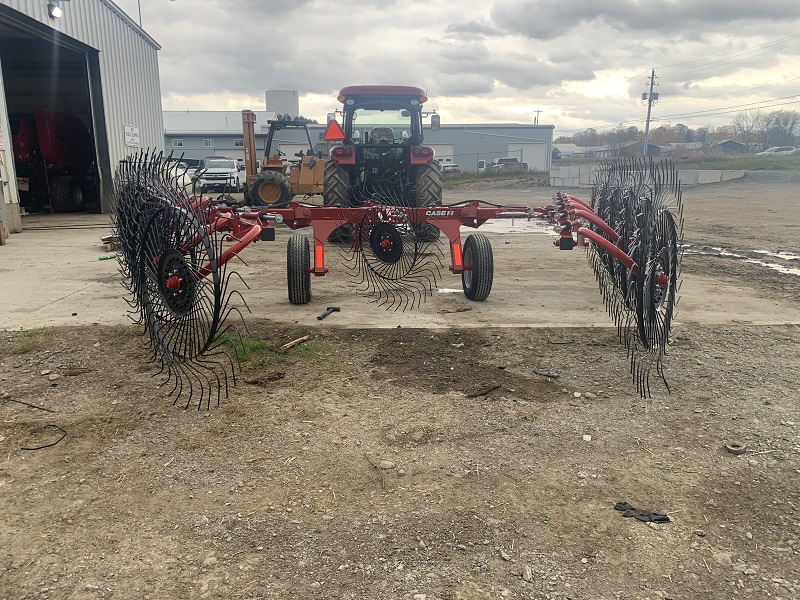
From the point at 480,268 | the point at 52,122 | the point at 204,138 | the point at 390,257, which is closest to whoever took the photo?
the point at 480,268

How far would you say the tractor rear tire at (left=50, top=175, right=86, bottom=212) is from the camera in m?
15.0

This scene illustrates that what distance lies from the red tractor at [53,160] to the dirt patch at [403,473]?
12.3m

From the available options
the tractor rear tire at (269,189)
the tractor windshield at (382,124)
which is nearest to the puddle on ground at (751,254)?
the tractor windshield at (382,124)

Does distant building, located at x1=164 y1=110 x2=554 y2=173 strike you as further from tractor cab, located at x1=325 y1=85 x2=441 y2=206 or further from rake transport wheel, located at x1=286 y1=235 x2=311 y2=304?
rake transport wheel, located at x1=286 y1=235 x2=311 y2=304

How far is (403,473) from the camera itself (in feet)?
9.12

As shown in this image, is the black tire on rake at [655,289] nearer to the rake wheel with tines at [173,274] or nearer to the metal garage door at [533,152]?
the rake wheel with tines at [173,274]

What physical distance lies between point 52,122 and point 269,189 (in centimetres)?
554

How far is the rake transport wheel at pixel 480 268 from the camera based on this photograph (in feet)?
18.9

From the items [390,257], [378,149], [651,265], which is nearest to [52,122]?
[378,149]

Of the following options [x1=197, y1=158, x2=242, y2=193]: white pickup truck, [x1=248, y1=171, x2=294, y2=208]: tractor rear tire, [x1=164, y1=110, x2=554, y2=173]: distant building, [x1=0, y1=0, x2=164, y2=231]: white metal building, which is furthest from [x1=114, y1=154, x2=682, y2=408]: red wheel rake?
[x1=164, y1=110, x2=554, y2=173]: distant building

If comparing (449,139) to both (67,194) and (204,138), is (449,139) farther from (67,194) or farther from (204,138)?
(67,194)

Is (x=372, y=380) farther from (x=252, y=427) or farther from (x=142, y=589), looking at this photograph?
(x=142, y=589)

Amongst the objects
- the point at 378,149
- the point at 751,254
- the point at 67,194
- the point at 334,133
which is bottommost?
the point at 751,254

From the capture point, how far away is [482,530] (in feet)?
7.76
